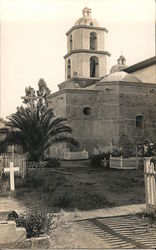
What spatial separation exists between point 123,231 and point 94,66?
2854cm

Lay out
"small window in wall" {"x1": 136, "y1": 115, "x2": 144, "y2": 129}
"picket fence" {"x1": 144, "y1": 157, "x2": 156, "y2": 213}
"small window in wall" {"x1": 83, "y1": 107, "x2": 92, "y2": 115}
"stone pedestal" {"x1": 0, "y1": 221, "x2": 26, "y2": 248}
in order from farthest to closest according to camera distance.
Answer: "small window in wall" {"x1": 136, "y1": 115, "x2": 144, "y2": 129} < "small window in wall" {"x1": 83, "y1": 107, "x2": 92, "y2": 115} < "picket fence" {"x1": 144, "y1": 157, "x2": 156, "y2": 213} < "stone pedestal" {"x1": 0, "y1": 221, "x2": 26, "y2": 248}

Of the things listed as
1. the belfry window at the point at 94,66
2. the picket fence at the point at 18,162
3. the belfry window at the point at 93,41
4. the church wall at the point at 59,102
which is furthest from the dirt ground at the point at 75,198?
the belfry window at the point at 93,41

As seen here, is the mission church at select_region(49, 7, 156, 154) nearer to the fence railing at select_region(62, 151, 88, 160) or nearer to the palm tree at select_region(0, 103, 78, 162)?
the fence railing at select_region(62, 151, 88, 160)

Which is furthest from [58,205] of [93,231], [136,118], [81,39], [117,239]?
[81,39]

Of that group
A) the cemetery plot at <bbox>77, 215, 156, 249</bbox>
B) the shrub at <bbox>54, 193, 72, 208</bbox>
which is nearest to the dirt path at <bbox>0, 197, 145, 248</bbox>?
the cemetery plot at <bbox>77, 215, 156, 249</bbox>

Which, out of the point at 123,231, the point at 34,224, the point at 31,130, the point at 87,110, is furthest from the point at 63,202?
the point at 87,110

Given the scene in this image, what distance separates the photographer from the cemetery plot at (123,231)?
5.15 m

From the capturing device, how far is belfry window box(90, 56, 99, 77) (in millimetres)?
31875

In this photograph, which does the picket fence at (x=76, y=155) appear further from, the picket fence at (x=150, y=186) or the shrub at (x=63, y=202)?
the picket fence at (x=150, y=186)

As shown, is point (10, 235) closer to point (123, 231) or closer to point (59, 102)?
point (123, 231)

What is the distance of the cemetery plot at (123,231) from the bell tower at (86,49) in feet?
82.5

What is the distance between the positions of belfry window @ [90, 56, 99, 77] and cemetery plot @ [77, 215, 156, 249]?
86.0ft

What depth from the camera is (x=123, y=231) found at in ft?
19.2

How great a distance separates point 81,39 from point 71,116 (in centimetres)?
825
